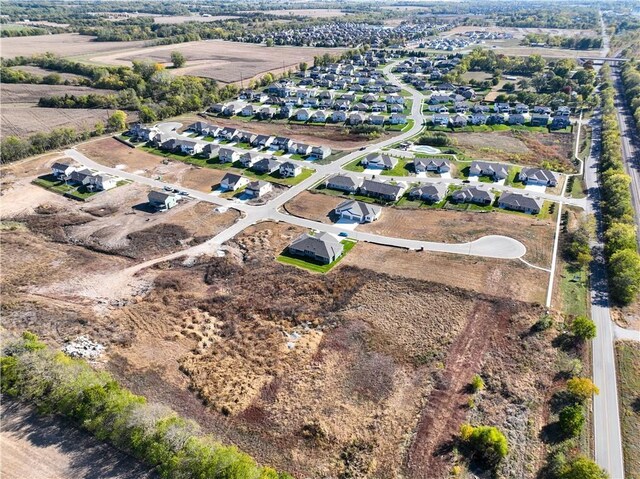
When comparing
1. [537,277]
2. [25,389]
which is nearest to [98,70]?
[25,389]

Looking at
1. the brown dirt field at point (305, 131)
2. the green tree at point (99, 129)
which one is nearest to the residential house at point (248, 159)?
the brown dirt field at point (305, 131)

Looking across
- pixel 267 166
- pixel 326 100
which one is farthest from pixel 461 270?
pixel 326 100

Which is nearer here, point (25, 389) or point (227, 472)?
point (227, 472)

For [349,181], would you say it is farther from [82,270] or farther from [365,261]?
[82,270]

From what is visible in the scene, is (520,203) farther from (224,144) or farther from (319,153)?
(224,144)

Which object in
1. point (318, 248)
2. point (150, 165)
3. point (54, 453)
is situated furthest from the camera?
point (150, 165)

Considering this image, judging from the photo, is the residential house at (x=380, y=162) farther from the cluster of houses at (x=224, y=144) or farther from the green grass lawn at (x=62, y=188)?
the green grass lawn at (x=62, y=188)

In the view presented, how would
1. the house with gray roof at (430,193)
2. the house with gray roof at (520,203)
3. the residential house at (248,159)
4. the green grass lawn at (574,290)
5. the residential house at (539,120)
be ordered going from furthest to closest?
1. the residential house at (539,120)
2. the residential house at (248,159)
3. the house with gray roof at (430,193)
4. the house with gray roof at (520,203)
5. the green grass lawn at (574,290)
